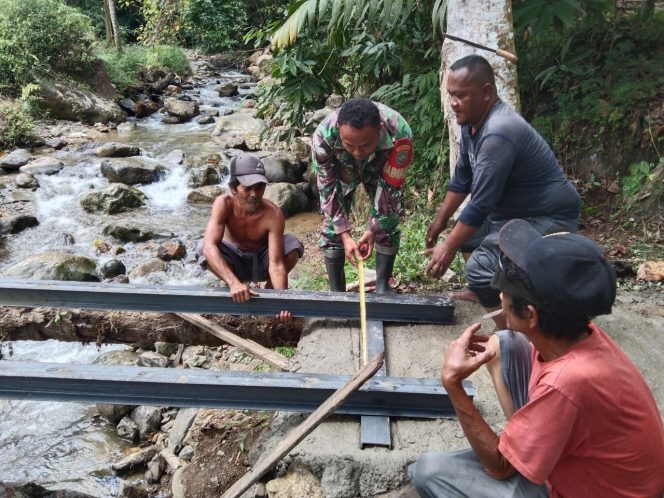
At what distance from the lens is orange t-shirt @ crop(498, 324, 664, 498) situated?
5.42 ft

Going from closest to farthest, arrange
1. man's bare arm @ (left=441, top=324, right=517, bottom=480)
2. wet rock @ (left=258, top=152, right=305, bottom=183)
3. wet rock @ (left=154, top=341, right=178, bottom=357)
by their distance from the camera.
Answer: man's bare arm @ (left=441, top=324, right=517, bottom=480)
wet rock @ (left=154, top=341, right=178, bottom=357)
wet rock @ (left=258, top=152, right=305, bottom=183)

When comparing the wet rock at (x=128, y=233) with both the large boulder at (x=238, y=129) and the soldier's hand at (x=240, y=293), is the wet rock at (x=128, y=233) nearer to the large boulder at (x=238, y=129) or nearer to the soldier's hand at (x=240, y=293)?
the large boulder at (x=238, y=129)

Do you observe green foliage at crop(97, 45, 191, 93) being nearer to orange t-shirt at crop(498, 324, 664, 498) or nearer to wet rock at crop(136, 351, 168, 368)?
wet rock at crop(136, 351, 168, 368)

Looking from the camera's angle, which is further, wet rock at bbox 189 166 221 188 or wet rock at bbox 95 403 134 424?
wet rock at bbox 189 166 221 188

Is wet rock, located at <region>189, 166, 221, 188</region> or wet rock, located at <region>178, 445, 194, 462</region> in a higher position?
wet rock, located at <region>189, 166, 221, 188</region>

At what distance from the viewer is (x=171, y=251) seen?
25.0 ft

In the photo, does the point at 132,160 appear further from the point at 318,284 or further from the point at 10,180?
the point at 318,284

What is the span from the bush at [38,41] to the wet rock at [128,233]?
23.5 ft

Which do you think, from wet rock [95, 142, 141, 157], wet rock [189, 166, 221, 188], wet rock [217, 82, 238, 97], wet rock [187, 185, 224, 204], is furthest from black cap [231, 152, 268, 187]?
wet rock [217, 82, 238, 97]

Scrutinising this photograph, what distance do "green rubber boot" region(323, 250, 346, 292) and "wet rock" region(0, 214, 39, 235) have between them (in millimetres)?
6350

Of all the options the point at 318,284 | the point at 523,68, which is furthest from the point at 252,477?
the point at 523,68

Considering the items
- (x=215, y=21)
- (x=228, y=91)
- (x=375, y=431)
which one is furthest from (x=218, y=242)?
(x=215, y=21)

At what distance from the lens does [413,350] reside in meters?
3.56

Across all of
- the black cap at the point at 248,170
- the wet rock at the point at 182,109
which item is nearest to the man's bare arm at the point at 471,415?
the black cap at the point at 248,170
